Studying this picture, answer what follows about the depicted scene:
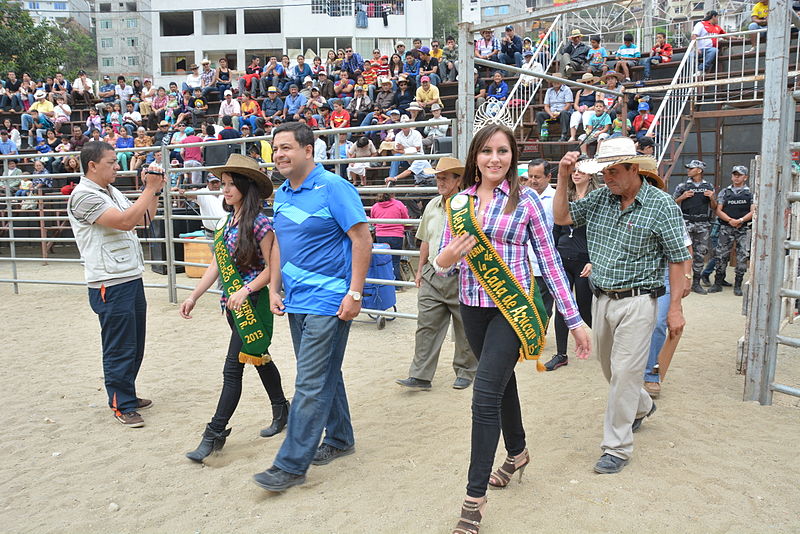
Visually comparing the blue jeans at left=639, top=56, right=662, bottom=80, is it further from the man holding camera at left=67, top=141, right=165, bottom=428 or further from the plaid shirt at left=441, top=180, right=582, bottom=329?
the plaid shirt at left=441, top=180, right=582, bottom=329

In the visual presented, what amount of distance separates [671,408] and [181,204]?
10.6m

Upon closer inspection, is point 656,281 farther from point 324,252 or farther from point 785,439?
point 324,252

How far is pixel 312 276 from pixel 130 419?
2097 mm

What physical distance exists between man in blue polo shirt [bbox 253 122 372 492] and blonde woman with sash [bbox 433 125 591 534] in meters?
0.61

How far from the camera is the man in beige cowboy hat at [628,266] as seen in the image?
3.47 meters

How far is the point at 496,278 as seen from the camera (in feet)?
9.59

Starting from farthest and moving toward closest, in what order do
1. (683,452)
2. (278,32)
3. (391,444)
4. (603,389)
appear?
(278,32) → (603,389) → (391,444) → (683,452)

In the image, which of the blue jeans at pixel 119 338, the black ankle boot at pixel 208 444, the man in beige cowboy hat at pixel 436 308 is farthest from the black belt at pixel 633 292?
the blue jeans at pixel 119 338

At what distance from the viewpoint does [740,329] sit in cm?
702

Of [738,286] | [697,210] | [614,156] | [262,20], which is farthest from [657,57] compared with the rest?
[262,20]

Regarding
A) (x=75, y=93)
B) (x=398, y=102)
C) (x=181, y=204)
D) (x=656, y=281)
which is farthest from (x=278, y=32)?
(x=656, y=281)

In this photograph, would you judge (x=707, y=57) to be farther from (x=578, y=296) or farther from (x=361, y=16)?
(x=361, y=16)

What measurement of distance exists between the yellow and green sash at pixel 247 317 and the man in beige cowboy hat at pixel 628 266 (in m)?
1.73

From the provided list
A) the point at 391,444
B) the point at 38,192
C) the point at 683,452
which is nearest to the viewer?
the point at 683,452
